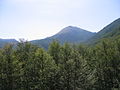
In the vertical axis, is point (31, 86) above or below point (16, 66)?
below

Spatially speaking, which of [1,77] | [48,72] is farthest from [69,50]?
[1,77]

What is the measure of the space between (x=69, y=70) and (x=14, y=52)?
14.9 meters

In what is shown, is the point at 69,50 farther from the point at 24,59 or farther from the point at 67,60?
the point at 24,59

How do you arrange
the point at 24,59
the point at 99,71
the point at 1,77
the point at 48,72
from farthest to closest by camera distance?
the point at 99,71 → the point at 24,59 → the point at 48,72 → the point at 1,77

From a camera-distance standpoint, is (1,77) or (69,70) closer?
(1,77)

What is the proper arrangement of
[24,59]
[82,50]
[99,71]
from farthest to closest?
[82,50] → [99,71] → [24,59]

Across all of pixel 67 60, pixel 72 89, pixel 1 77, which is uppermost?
pixel 67 60

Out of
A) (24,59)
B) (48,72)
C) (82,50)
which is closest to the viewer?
(48,72)

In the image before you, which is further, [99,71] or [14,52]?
[99,71]

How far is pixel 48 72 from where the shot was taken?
162ft

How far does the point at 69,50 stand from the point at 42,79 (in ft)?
34.4

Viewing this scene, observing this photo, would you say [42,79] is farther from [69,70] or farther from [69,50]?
[69,50]

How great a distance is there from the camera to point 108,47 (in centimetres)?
6969

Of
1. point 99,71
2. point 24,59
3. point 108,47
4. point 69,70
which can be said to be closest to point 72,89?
point 69,70
